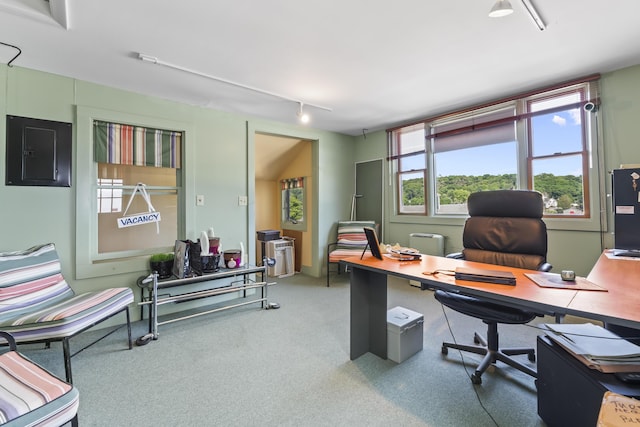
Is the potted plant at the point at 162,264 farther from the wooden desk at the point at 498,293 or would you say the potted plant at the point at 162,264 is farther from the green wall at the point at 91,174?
the wooden desk at the point at 498,293

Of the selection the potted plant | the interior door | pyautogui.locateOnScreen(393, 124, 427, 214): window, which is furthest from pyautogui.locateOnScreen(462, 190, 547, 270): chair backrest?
the potted plant

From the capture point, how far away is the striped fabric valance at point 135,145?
9.17ft

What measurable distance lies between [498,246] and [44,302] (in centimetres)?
361

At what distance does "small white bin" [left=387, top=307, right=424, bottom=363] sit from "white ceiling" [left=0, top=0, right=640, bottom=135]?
85.1 inches

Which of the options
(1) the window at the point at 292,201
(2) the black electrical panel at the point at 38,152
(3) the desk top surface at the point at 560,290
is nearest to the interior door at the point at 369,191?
(1) the window at the point at 292,201

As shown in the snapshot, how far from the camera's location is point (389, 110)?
369cm

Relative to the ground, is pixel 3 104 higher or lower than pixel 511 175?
higher

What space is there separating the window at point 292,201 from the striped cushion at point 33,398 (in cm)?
387

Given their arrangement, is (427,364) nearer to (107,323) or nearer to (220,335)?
(220,335)

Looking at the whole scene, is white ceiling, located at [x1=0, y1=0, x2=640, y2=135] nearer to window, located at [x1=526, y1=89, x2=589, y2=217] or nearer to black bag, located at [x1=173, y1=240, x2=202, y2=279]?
window, located at [x1=526, y1=89, x2=589, y2=217]

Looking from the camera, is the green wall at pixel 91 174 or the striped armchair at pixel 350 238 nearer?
the green wall at pixel 91 174

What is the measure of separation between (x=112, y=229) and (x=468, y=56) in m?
3.90

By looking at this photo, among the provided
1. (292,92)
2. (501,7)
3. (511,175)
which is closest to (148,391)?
(292,92)

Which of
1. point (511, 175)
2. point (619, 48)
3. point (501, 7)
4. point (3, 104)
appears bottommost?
point (511, 175)
